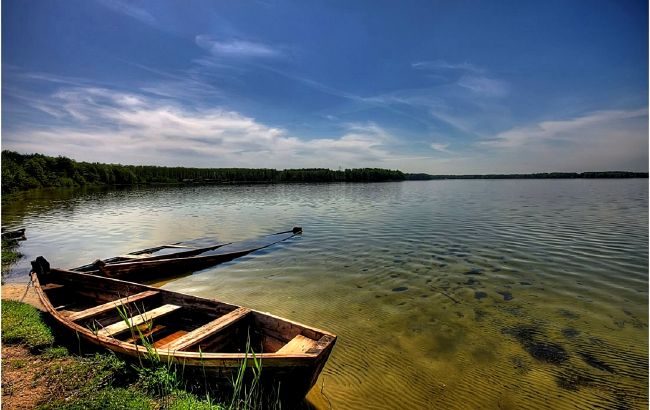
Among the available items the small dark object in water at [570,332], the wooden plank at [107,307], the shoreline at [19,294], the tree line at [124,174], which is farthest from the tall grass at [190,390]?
the tree line at [124,174]

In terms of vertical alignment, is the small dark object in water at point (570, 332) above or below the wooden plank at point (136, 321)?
below

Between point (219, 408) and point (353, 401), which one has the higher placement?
point (219, 408)

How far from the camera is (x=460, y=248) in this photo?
629 inches

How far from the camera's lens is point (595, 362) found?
6.43 meters

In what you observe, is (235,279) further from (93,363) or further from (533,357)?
(533,357)

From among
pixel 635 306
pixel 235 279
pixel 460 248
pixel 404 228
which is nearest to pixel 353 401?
pixel 235 279

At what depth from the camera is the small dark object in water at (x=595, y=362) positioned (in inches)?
246

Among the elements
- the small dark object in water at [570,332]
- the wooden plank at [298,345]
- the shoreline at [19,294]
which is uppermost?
the wooden plank at [298,345]

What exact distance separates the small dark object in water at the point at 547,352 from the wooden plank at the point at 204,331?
6347 millimetres

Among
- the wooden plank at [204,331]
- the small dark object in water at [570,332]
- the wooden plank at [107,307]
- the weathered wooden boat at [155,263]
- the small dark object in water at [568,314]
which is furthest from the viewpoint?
the weathered wooden boat at [155,263]

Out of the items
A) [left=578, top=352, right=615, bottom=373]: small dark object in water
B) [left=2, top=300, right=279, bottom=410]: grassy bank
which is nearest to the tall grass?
[left=2, top=300, right=279, bottom=410]: grassy bank

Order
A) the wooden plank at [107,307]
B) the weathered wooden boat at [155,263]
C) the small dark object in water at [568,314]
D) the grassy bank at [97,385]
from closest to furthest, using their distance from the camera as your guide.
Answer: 1. the grassy bank at [97,385]
2. the wooden plank at [107,307]
3. the small dark object in water at [568,314]
4. the weathered wooden boat at [155,263]

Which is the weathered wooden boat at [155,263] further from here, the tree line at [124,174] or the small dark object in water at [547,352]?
the tree line at [124,174]

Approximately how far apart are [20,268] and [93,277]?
9.03 meters
